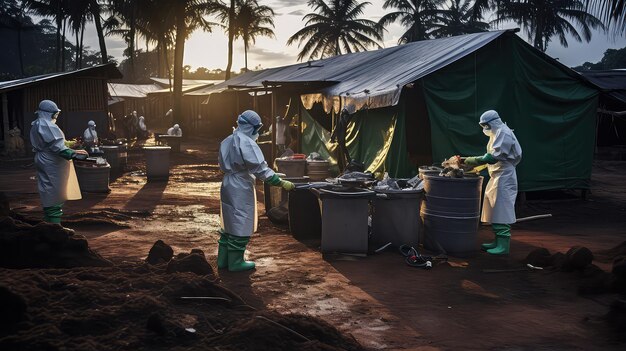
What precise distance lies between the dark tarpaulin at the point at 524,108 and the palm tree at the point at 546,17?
15901mm

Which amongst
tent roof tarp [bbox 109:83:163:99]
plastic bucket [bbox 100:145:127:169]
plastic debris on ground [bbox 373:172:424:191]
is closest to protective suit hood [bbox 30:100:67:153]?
plastic debris on ground [bbox 373:172:424:191]

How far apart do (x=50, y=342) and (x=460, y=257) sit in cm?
547

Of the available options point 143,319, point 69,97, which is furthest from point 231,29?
point 143,319

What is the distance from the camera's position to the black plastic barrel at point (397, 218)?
7664mm

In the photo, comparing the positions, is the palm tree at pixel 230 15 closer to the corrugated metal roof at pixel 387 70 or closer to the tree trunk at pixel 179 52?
the tree trunk at pixel 179 52

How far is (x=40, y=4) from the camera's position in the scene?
37.5 m

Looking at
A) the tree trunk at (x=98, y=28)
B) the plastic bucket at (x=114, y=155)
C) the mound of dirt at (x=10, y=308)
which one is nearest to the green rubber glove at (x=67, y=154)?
the mound of dirt at (x=10, y=308)

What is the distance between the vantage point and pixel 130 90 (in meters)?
41.5

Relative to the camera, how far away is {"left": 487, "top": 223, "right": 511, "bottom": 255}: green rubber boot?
25.6 feet

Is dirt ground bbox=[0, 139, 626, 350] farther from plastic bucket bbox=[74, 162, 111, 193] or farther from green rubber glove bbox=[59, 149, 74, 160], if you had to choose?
green rubber glove bbox=[59, 149, 74, 160]

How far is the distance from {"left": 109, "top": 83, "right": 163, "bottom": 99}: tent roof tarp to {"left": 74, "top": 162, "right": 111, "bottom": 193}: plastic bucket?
25889 millimetres

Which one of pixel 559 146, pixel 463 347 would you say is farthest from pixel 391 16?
pixel 463 347

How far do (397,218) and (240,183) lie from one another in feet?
7.60

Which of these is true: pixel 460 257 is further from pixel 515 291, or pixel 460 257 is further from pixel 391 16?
pixel 391 16
